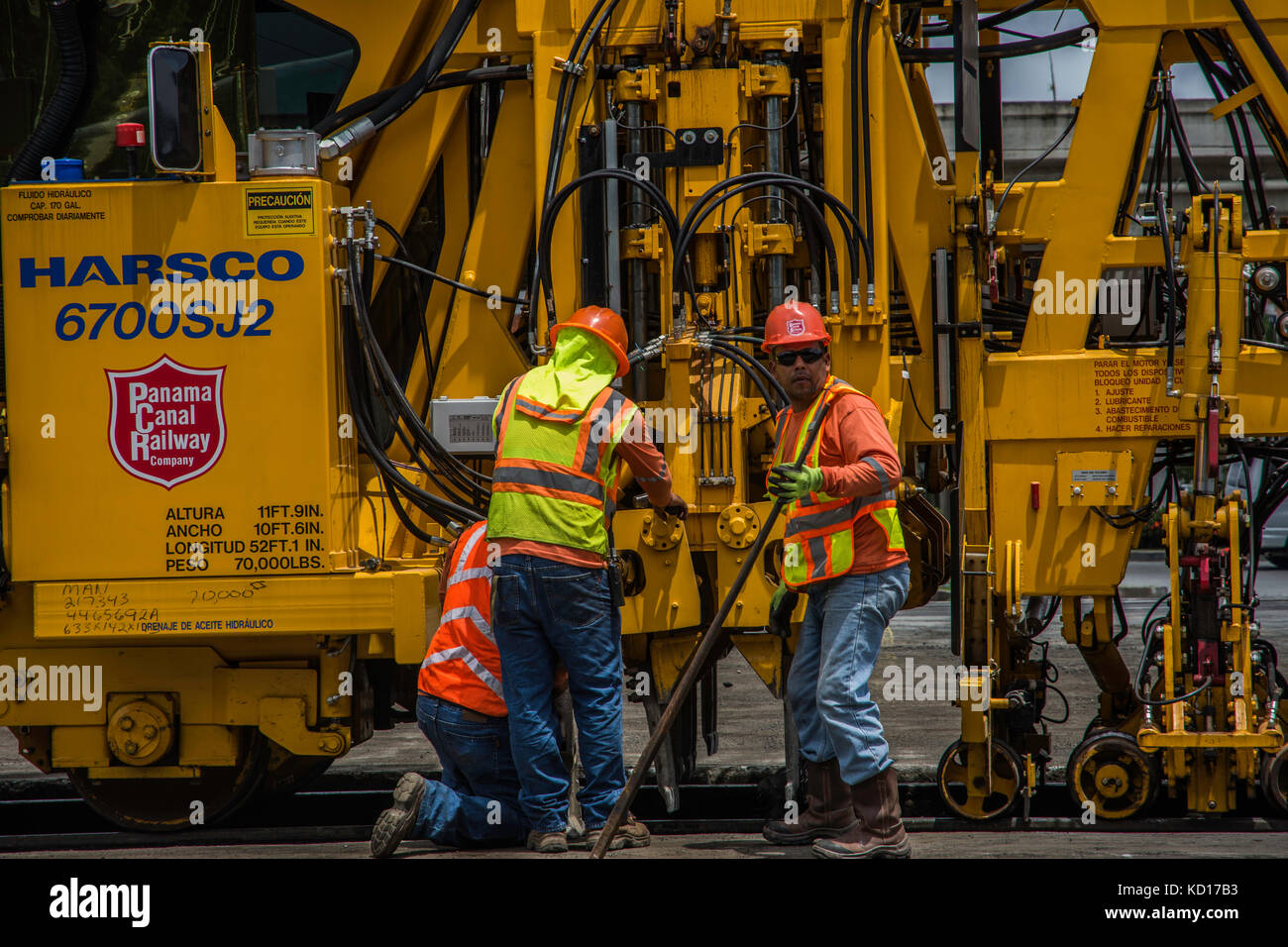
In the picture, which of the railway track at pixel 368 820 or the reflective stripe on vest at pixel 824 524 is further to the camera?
the railway track at pixel 368 820

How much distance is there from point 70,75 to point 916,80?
3418 millimetres

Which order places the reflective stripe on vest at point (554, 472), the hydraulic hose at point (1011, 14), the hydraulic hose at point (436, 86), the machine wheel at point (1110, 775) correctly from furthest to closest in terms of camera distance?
the hydraulic hose at point (1011, 14), the hydraulic hose at point (436, 86), the machine wheel at point (1110, 775), the reflective stripe on vest at point (554, 472)

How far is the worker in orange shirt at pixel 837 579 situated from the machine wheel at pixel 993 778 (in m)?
1.12

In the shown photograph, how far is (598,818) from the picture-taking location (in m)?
4.56

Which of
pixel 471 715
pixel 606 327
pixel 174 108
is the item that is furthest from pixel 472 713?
pixel 174 108

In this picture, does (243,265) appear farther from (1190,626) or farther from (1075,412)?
(1190,626)

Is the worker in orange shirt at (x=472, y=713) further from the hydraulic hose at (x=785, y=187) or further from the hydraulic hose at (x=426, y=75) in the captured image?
the hydraulic hose at (x=426, y=75)

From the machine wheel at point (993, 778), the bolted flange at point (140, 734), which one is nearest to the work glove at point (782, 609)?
the machine wheel at point (993, 778)

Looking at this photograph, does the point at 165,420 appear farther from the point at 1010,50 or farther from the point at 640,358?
the point at 1010,50

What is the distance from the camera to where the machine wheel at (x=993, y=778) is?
18.1 feet

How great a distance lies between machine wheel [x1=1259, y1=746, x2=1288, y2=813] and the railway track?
0.09m

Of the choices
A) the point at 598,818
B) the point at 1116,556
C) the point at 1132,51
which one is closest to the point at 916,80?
the point at 1132,51

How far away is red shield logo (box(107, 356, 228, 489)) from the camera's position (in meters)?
5.02

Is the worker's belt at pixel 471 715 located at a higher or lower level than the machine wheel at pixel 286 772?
higher
